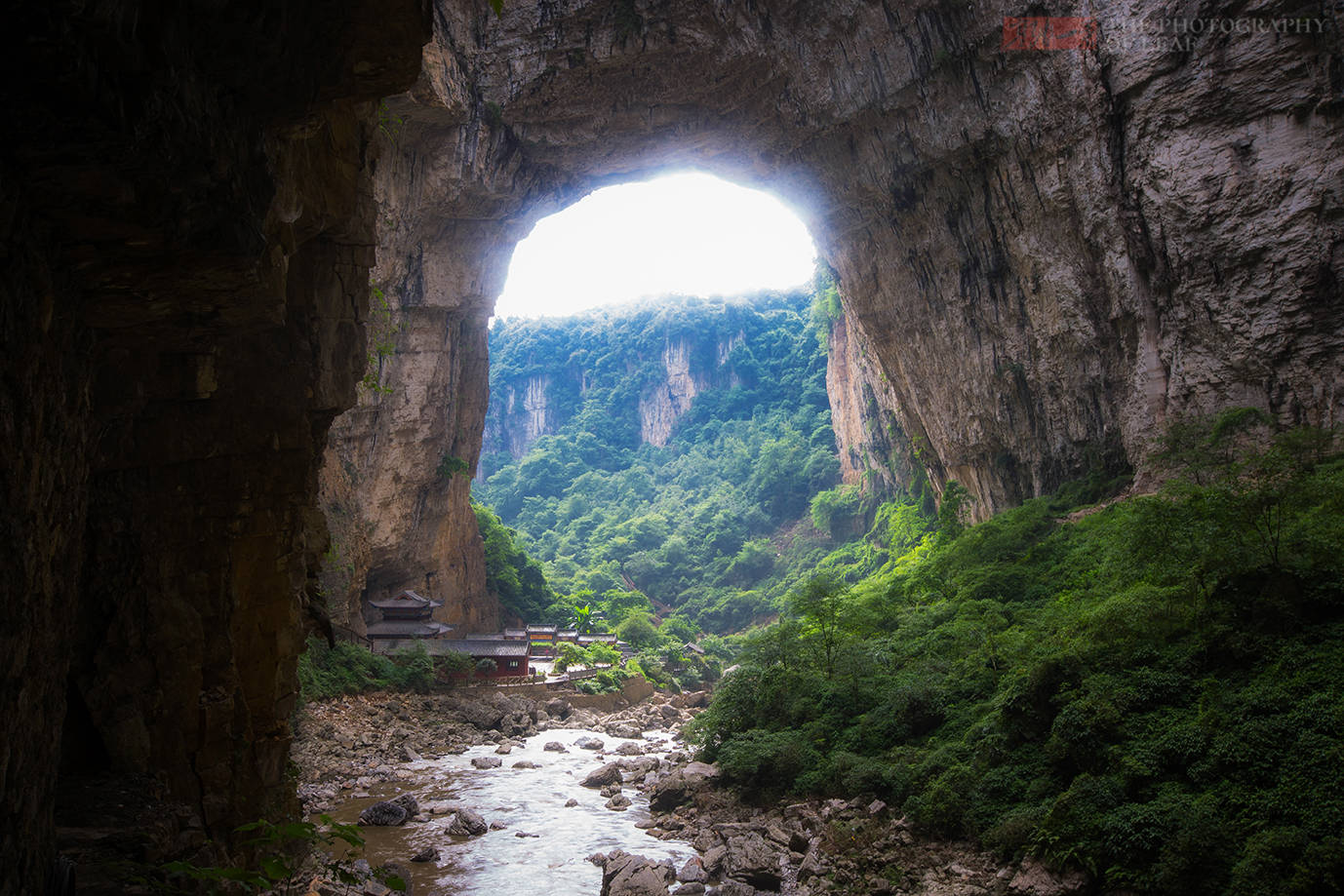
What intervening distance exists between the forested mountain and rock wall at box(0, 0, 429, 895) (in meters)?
31.3

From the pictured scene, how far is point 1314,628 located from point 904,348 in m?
16.7

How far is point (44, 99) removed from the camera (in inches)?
110

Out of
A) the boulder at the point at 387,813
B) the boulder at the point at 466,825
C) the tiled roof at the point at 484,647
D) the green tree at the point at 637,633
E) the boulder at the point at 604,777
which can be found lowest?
the green tree at the point at 637,633

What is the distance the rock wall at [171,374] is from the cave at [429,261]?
24 millimetres

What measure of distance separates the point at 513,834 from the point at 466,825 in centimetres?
82

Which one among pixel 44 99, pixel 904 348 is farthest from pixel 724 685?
pixel 44 99

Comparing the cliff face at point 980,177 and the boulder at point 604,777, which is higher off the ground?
the cliff face at point 980,177

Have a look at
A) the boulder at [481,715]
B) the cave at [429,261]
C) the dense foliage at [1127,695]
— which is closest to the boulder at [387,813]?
the dense foliage at [1127,695]

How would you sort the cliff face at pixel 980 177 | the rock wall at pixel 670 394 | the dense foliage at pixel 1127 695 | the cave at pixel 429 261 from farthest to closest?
the rock wall at pixel 670 394, the cliff face at pixel 980 177, the dense foliage at pixel 1127 695, the cave at pixel 429 261

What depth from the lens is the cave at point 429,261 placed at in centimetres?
360

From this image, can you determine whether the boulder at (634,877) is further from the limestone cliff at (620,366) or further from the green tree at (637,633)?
the limestone cliff at (620,366)

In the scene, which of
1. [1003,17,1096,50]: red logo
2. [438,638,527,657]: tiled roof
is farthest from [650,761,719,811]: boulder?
[1003,17,1096,50]: red logo

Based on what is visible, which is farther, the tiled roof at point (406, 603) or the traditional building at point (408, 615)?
the tiled roof at point (406, 603)

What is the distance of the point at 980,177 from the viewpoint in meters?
20.6
